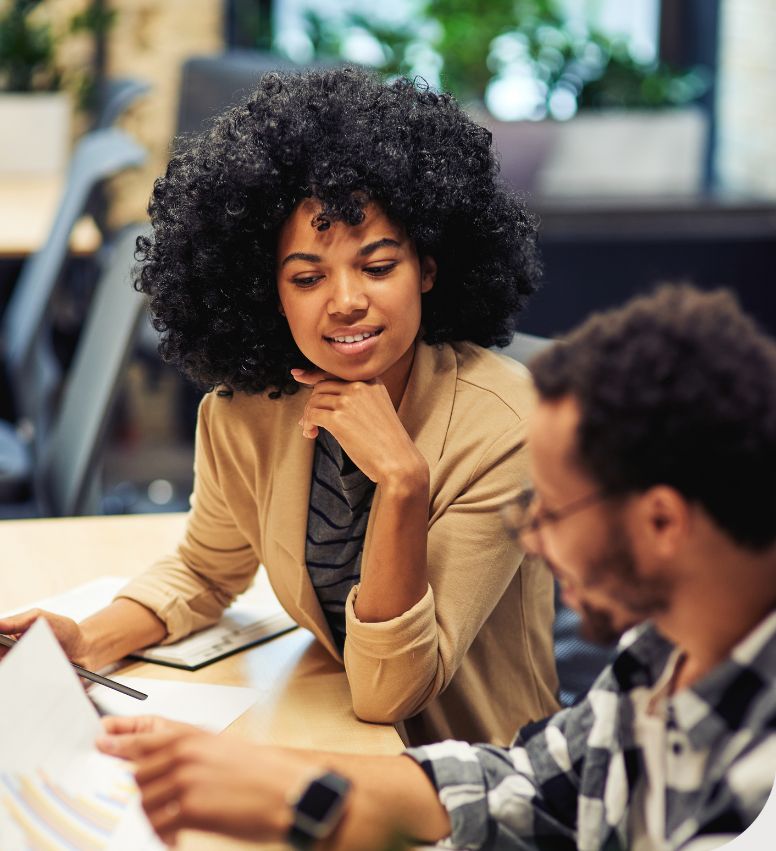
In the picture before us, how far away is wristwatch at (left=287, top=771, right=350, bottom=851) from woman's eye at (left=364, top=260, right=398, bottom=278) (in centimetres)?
59

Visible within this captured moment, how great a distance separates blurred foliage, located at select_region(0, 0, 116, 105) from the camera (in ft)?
14.4

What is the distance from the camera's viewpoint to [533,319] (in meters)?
4.09

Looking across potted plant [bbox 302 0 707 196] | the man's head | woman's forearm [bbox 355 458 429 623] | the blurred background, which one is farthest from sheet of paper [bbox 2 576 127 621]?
potted plant [bbox 302 0 707 196]

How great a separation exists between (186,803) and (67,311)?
2.89 metres

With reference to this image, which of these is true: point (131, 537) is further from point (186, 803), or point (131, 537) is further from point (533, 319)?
point (533, 319)

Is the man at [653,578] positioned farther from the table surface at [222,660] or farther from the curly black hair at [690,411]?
the table surface at [222,660]

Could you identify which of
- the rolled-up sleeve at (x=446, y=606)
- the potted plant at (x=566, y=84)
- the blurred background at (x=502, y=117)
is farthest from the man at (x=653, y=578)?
the potted plant at (x=566, y=84)

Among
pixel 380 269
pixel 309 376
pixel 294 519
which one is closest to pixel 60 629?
pixel 294 519

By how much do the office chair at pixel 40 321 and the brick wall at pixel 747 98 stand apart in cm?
251

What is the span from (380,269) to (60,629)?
1.63 ft

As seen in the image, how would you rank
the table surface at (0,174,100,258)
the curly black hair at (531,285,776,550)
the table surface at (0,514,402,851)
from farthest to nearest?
the table surface at (0,174,100,258) → the table surface at (0,514,402,851) → the curly black hair at (531,285,776,550)

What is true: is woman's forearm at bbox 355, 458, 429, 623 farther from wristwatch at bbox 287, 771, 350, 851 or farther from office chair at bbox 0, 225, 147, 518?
office chair at bbox 0, 225, 147, 518

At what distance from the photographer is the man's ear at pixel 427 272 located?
1.34 metres

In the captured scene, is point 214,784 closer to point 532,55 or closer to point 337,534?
point 337,534
